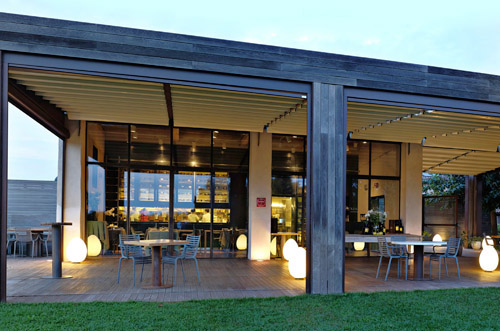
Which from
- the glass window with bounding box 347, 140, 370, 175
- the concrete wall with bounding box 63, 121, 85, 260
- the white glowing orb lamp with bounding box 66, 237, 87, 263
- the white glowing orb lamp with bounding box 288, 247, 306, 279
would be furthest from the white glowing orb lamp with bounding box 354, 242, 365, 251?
the concrete wall with bounding box 63, 121, 85, 260

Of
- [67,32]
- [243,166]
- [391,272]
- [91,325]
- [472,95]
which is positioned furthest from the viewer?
[243,166]

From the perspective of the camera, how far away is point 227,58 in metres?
6.42

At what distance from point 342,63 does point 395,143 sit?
5.99m

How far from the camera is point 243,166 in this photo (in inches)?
445

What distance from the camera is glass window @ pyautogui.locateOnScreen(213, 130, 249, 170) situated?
11203 mm

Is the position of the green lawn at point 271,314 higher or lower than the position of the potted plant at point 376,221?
lower

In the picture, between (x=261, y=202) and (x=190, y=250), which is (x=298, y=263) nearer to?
(x=190, y=250)

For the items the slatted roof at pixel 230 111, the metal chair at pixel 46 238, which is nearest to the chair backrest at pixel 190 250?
the slatted roof at pixel 230 111

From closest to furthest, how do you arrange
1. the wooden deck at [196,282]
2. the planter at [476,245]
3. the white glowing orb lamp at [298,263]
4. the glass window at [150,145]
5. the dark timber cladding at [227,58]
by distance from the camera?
1. the dark timber cladding at [227,58]
2. the wooden deck at [196,282]
3. the white glowing orb lamp at [298,263]
4. the glass window at [150,145]
5. the planter at [476,245]

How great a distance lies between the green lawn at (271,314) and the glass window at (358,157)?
5.77m

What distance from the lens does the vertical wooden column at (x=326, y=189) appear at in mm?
6617

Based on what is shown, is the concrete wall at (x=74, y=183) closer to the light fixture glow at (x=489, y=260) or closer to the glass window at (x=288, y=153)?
the glass window at (x=288, y=153)

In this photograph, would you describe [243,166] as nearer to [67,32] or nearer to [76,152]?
[76,152]

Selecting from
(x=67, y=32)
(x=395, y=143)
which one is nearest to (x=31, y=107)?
(x=67, y=32)
